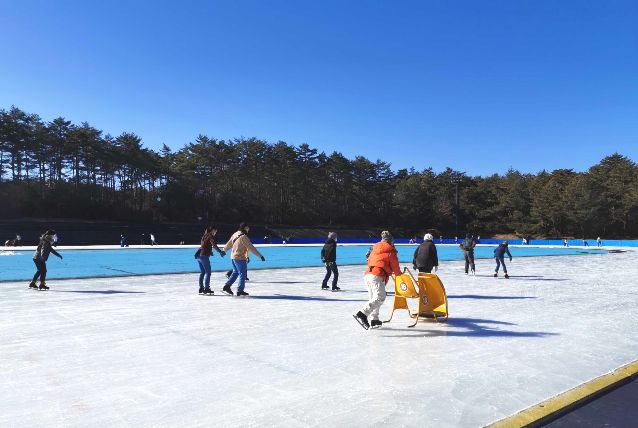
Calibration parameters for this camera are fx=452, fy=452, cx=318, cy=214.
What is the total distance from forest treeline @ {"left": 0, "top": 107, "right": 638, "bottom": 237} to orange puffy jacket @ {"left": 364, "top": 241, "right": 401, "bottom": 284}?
61.8 meters

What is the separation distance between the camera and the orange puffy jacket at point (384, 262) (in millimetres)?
6863

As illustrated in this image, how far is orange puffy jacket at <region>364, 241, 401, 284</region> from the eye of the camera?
6.86m

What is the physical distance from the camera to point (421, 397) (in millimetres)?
4141

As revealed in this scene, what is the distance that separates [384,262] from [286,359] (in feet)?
7.54

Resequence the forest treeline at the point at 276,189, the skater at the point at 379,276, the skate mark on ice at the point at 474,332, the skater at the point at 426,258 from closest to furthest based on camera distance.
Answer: the skate mark on ice at the point at 474,332 < the skater at the point at 379,276 < the skater at the point at 426,258 < the forest treeline at the point at 276,189

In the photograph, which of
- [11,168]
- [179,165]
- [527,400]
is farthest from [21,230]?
[527,400]

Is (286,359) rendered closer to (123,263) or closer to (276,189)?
(123,263)

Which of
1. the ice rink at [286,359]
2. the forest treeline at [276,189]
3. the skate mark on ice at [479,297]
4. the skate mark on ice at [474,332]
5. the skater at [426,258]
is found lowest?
the skate mark on ice at [479,297]

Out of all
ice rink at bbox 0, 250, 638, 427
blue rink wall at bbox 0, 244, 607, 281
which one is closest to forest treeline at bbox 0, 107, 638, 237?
blue rink wall at bbox 0, 244, 607, 281

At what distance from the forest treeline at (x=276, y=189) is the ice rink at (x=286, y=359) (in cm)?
5912

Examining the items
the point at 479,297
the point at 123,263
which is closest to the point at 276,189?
the point at 123,263

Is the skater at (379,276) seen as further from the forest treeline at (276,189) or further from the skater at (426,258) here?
the forest treeline at (276,189)

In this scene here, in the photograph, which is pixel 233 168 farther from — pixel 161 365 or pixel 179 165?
pixel 161 365

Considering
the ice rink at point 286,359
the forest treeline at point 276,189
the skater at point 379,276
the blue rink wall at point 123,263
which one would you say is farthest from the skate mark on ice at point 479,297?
the forest treeline at point 276,189
